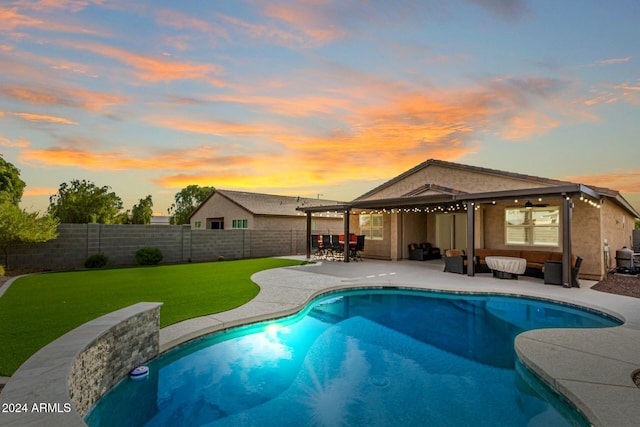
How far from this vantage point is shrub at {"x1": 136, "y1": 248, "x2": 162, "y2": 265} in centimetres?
1449

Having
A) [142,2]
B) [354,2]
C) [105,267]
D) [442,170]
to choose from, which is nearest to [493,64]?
[354,2]

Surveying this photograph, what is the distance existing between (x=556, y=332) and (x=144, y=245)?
608 inches

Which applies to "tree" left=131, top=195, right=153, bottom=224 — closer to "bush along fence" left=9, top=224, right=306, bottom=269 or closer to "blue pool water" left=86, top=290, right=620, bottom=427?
"bush along fence" left=9, top=224, right=306, bottom=269

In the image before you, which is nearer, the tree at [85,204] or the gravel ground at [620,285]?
the gravel ground at [620,285]

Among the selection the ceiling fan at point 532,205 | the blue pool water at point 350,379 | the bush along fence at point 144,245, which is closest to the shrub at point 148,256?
the bush along fence at point 144,245

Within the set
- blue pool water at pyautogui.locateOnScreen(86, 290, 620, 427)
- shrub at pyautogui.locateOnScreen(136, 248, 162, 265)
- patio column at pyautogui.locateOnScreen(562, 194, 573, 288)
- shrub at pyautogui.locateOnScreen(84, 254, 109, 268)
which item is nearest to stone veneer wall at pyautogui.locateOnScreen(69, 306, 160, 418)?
blue pool water at pyautogui.locateOnScreen(86, 290, 620, 427)

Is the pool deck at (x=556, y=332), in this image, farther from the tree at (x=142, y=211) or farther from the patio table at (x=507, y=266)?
the tree at (x=142, y=211)

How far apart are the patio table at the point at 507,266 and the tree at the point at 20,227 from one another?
15.7m

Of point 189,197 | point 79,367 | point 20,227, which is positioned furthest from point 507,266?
point 189,197

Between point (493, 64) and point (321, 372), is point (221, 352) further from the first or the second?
point (493, 64)

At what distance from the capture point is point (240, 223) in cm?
2258

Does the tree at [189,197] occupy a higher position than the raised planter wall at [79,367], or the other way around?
the tree at [189,197]

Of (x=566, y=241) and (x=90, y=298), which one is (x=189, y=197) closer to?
(x=90, y=298)

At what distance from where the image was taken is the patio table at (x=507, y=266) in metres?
10.4
